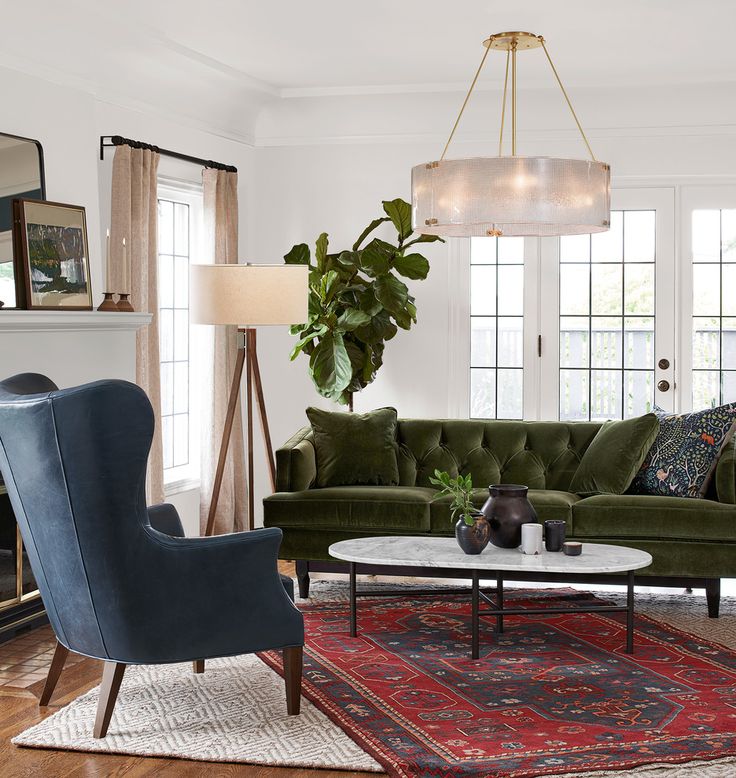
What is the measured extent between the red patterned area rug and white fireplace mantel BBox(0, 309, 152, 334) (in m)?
1.66

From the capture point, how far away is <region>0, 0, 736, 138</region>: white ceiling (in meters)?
4.88

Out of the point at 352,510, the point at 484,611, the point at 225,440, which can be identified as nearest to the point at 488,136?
the point at 225,440

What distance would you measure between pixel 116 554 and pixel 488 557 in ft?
5.48

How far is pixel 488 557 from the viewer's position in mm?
4254

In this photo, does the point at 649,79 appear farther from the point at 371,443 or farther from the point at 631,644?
the point at 631,644

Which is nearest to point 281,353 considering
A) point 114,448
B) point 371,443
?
point 371,443

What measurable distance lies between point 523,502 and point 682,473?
3.72ft

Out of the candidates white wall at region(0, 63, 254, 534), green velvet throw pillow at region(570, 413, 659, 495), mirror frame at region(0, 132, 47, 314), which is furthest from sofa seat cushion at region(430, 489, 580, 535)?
mirror frame at region(0, 132, 47, 314)

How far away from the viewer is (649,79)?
6406 mm

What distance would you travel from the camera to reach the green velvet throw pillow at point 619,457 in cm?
525

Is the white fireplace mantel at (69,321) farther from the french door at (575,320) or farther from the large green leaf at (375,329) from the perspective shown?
the french door at (575,320)

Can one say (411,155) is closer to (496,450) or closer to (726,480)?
(496,450)

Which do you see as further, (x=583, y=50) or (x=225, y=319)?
(x=583, y=50)

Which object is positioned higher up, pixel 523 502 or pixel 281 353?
pixel 281 353
